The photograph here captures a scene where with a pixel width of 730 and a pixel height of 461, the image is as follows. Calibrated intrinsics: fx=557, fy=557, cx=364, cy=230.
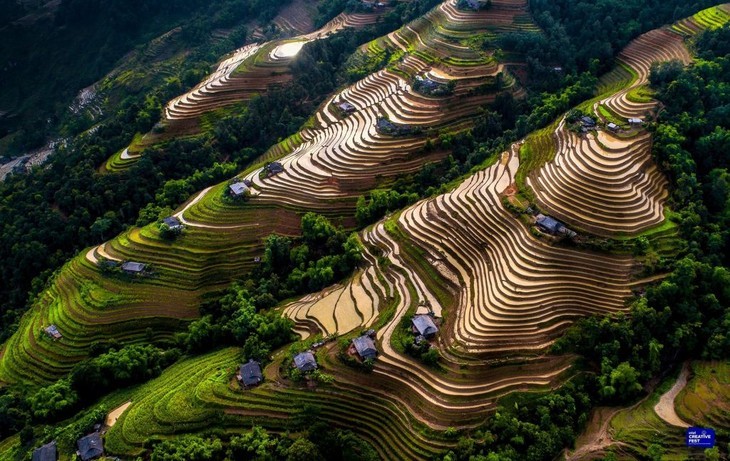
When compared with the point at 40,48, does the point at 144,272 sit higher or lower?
lower


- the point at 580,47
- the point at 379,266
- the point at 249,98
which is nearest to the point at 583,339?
the point at 379,266

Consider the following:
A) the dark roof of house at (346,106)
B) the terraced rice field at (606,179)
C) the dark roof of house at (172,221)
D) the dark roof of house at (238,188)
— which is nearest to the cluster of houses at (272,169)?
the dark roof of house at (238,188)

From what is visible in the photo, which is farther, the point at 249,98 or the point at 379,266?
the point at 249,98

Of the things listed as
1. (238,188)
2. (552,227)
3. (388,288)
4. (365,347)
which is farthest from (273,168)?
(552,227)

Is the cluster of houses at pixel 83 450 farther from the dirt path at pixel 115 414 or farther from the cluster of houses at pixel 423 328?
the cluster of houses at pixel 423 328

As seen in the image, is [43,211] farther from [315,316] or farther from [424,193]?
[424,193]

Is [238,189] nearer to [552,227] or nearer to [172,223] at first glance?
[172,223]
